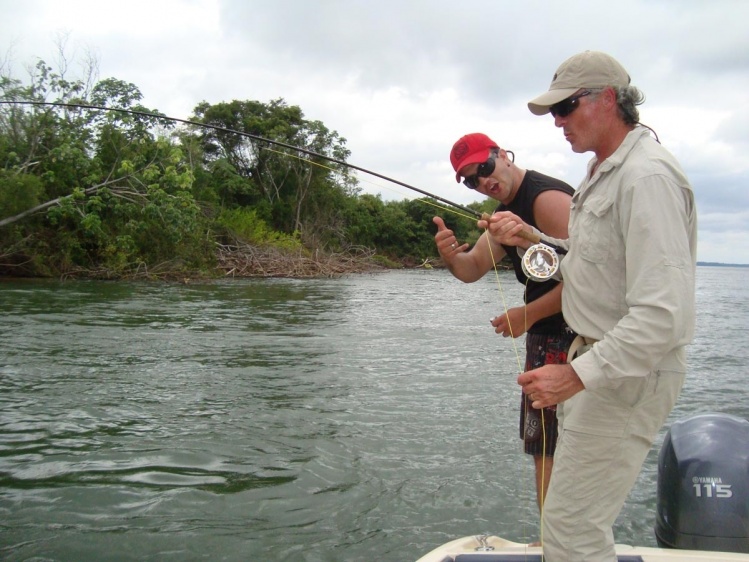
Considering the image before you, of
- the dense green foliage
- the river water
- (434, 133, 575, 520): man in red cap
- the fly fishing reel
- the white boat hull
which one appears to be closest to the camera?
the white boat hull

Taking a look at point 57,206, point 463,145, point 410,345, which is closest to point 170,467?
point 463,145

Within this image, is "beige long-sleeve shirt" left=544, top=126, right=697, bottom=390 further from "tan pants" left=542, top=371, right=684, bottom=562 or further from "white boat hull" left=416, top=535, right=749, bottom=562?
"white boat hull" left=416, top=535, right=749, bottom=562

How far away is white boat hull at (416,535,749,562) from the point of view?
2.39 meters

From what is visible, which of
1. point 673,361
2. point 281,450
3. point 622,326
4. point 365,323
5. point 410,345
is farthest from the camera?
point 365,323

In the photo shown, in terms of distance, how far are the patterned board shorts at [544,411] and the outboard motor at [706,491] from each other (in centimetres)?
52

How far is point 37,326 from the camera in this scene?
36.9 feet

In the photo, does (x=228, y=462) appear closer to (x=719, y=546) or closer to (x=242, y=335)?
(x=719, y=546)

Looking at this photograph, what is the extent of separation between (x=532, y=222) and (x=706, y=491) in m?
1.34

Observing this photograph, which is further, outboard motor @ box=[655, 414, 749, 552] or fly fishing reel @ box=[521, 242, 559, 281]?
outboard motor @ box=[655, 414, 749, 552]

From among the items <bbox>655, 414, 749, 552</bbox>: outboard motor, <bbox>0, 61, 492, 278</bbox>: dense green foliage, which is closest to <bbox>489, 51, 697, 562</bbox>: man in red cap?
<bbox>655, 414, 749, 552</bbox>: outboard motor

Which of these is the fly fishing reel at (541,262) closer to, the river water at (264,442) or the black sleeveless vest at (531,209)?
the black sleeveless vest at (531,209)

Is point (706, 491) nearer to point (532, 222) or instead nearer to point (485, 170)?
point (532, 222)

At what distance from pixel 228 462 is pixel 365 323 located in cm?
875

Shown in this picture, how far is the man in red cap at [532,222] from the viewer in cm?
297
